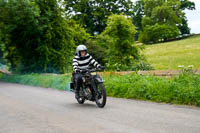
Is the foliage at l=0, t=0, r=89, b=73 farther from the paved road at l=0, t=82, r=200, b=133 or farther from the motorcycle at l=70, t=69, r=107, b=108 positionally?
the paved road at l=0, t=82, r=200, b=133

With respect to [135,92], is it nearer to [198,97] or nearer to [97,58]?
[198,97]

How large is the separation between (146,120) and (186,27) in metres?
72.2

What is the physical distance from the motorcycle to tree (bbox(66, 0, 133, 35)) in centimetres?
4317

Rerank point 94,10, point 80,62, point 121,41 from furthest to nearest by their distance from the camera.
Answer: point 94,10 < point 121,41 < point 80,62

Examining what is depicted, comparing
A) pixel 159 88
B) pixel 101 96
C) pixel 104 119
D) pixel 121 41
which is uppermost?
pixel 121 41

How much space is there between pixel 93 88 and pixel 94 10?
4565cm

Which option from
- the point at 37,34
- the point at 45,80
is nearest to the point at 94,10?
the point at 37,34

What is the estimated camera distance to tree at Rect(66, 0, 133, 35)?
53688 mm

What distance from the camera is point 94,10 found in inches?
2135

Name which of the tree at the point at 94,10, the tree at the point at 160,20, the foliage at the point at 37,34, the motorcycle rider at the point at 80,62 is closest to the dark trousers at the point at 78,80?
the motorcycle rider at the point at 80,62

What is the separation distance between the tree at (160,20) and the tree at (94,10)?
9.34 metres

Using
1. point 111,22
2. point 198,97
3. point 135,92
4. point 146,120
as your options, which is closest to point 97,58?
point 111,22

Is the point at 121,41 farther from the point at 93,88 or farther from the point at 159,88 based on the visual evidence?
the point at 93,88

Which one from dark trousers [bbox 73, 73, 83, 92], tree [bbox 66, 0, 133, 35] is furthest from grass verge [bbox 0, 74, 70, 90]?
tree [bbox 66, 0, 133, 35]
